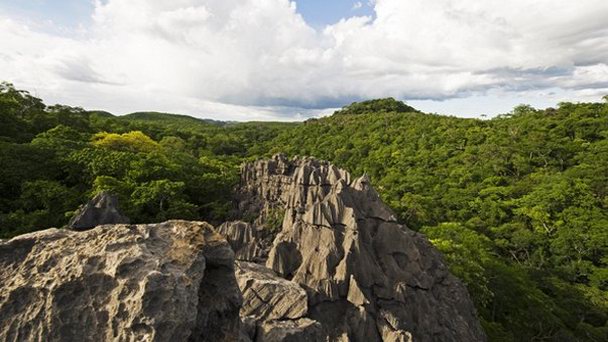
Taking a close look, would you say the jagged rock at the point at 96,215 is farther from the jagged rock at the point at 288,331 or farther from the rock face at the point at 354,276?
the jagged rock at the point at 288,331

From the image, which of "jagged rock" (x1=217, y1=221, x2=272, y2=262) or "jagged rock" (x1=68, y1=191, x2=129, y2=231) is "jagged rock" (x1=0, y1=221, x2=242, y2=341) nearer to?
"jagged rock" (x1=68, y1=191, x2=129, y2=231)

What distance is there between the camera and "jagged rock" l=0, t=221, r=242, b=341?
13.5 feet

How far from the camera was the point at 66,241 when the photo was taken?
4.93m

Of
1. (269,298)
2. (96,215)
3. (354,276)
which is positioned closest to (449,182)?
(354,276)

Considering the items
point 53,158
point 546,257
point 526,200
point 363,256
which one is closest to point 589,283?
point 546,257

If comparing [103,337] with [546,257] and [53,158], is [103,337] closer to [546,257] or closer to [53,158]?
[53,158]

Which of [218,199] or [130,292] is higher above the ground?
[130,292]

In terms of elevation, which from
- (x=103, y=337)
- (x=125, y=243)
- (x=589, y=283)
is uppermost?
(x=125, y=243)

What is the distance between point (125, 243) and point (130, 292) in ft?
2.56

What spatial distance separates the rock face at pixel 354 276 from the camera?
1163 cm

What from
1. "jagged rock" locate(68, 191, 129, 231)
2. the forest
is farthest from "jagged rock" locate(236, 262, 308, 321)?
the forest

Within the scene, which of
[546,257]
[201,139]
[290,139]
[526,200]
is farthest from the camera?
[290,139]

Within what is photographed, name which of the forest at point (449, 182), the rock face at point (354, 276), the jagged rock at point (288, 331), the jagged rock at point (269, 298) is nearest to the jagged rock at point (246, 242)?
the rock face at point (354, 276)

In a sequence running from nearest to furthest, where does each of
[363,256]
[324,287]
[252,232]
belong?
[324,287] → [363,256] → [252,232]
